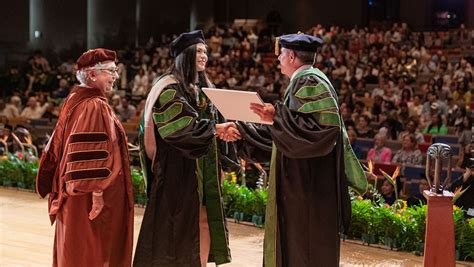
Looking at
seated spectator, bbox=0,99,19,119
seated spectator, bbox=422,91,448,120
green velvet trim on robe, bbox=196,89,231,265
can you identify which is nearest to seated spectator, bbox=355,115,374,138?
seated spectator, bbox=422,91,448,120

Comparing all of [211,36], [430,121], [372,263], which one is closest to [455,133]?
[430,121]

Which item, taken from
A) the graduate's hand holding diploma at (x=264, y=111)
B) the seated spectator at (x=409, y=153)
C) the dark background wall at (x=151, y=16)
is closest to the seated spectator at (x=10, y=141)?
the seated spectator at (x=409, y=153)

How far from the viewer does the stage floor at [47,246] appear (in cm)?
589

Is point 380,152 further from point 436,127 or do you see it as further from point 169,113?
Answer: point 169,113

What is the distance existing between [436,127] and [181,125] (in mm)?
7676

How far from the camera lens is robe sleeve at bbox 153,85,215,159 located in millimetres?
4508

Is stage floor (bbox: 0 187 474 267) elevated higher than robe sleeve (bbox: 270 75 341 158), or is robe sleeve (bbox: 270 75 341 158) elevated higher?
robe sleeve (bbox: 270 75 341 158)

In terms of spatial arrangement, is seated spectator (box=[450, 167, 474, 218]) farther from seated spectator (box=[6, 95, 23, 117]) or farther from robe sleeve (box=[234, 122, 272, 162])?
seated spectator (box=[6, 95, 23, 117])

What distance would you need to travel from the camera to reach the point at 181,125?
4.54 m

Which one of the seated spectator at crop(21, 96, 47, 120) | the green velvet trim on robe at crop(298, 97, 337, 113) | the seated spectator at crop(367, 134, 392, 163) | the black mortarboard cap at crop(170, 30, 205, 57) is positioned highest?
the black mortarboard cap at crop(170, 30, 205, 57)

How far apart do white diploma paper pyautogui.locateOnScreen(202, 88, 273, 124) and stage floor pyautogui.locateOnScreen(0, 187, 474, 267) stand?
1815 mm

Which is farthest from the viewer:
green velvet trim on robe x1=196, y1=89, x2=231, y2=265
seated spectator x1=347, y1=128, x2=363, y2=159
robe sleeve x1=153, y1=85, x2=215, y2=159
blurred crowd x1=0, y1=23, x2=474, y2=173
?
blurred crowd x1=0, y1=23, x2=474, y2=173

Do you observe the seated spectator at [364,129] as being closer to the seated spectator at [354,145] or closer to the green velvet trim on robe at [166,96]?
the seated spectator at [354,145]

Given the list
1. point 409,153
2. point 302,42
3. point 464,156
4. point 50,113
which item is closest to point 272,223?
point 302,42
